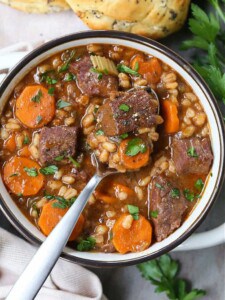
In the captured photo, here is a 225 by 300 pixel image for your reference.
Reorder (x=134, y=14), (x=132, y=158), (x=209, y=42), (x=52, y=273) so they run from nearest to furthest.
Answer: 1. (x=132, y=158)
2. (x=134, y=14)
3. (x=209, y=42)
4. (x=52, y=273)

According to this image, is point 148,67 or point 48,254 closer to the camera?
point 48,254

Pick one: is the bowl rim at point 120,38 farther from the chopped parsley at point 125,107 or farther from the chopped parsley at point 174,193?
the chopped parsley at point 125,107

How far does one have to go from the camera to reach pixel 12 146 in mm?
3105

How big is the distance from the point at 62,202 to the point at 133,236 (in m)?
0.44

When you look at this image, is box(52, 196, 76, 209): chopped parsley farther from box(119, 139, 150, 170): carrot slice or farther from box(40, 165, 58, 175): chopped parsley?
box(119, 139, 150, 170): carrot slice

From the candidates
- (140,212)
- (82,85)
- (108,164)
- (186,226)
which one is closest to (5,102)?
(82,85)

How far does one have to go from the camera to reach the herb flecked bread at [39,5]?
3521mm

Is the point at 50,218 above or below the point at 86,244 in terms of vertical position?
above

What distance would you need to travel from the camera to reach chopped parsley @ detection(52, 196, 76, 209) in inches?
121

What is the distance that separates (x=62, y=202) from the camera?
3066 millimetres

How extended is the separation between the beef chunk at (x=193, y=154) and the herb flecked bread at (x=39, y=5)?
1.19 meters

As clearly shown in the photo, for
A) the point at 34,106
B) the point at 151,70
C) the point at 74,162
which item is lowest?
the point at 74,162

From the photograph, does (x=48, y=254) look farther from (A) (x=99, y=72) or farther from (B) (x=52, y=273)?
(A) (x=99, y=72)

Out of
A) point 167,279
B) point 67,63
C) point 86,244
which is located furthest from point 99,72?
point 167,279
